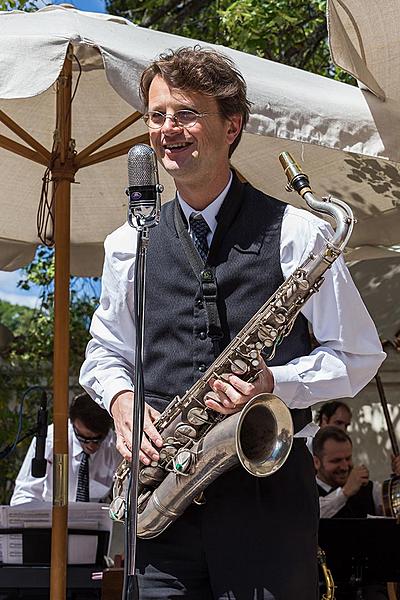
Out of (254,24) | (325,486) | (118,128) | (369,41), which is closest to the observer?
(369,41)

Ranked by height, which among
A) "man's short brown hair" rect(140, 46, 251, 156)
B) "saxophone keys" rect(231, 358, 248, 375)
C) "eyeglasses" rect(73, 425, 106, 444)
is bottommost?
"saxophone keys" rect(231, 358, 248, 375)

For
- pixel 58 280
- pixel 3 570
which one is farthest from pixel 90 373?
pixel 3 570

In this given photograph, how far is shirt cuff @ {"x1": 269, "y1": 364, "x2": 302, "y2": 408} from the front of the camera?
8.45 ft

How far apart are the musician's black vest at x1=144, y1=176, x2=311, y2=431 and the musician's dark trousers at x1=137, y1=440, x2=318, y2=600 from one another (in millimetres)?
194

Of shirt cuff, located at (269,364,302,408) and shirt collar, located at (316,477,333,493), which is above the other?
shirt collar, located at (316,477,333,493)

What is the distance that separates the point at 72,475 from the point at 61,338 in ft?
7.90

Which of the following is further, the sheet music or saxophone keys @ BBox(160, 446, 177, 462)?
the sheet music

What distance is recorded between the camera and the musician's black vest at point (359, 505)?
6.64 metres

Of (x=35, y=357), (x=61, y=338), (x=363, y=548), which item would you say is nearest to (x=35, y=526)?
(x=61, y=338)

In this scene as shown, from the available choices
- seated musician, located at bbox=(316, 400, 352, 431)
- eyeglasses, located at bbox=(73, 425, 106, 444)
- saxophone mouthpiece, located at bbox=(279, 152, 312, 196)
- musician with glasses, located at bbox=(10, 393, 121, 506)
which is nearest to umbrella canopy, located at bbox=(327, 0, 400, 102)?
saxophone mouthpiece, located at bbox=(279, 152, 312, 196)

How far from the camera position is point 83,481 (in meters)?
6.48

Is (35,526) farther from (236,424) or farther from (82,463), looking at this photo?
(236,424)

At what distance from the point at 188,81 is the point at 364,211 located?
3.03 metres

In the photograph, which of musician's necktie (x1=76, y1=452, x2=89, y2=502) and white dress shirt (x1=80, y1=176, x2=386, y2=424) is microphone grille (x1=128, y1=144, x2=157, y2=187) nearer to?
white dress shirt (x1=80, y1=176, x2=386, y2=424)
